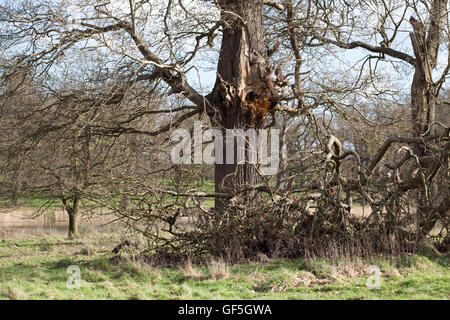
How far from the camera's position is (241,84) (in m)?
9.80

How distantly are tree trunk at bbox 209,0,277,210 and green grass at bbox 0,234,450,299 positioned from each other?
2.88 m

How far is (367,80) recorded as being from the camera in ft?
37.4

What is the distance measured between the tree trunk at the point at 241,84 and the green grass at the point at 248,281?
2.88 meters

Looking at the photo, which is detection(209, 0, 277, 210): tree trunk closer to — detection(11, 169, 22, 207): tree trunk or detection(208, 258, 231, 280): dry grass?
detection(208, 258, 231, 280): dry grass

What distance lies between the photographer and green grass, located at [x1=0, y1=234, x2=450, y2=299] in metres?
5.76

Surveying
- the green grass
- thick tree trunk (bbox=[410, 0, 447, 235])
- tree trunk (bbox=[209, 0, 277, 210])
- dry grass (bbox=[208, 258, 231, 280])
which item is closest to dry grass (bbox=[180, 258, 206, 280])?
the green grass

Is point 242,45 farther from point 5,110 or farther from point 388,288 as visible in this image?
point 388,288

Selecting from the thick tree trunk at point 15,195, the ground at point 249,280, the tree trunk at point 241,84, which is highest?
the tree trunk at point 241,84

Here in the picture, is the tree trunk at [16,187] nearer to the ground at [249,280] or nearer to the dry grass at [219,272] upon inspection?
the ground at [249,280]

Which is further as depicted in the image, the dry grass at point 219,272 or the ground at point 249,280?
the dry grass at point 219,272

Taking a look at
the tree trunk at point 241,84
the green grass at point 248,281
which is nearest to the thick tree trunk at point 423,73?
the tree trunk at point 241,84

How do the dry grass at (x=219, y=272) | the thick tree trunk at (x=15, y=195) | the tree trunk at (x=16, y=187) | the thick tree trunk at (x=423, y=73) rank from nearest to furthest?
the dry grass at (x=219, y=272) < the tree trunk at (x=16, y=187) < the thick tree trunk at (x=15, y=195) < the thick tree trunk at (x=423, y=73)

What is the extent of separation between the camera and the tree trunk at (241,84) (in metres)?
9.77
